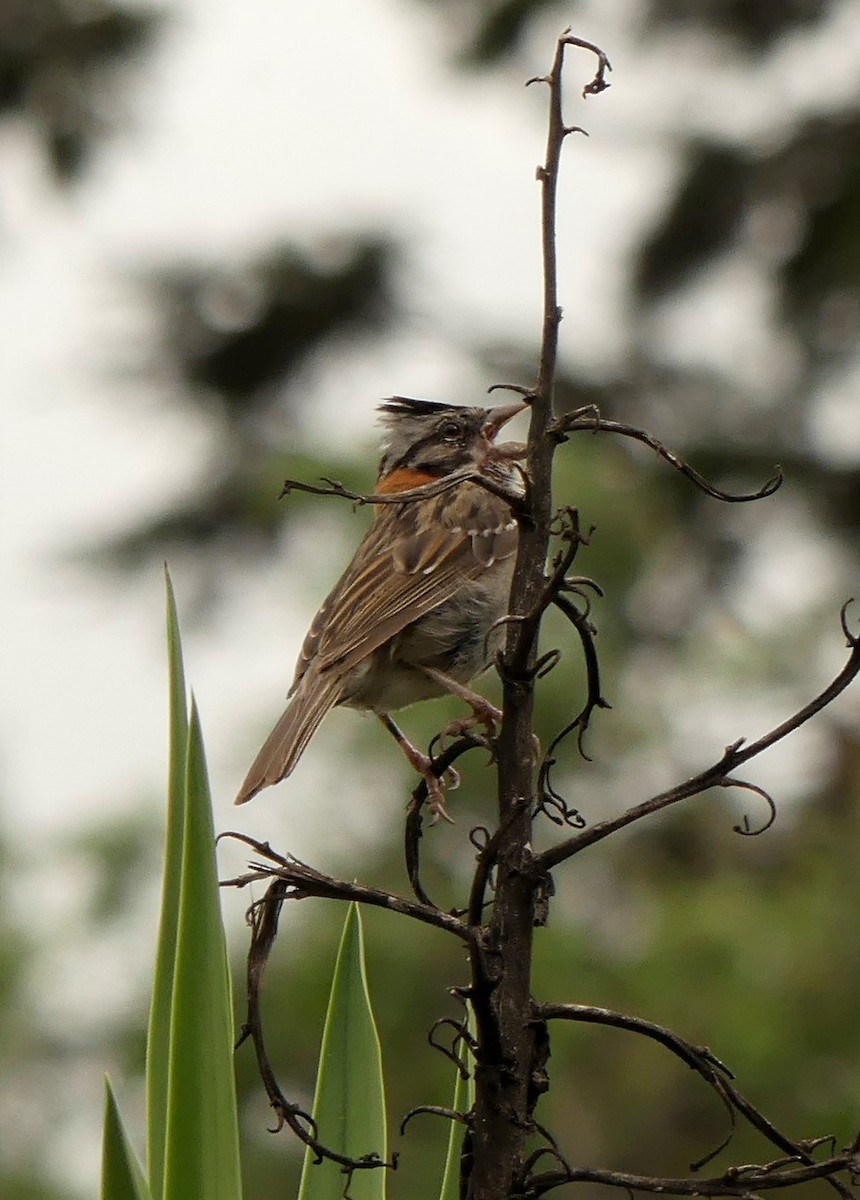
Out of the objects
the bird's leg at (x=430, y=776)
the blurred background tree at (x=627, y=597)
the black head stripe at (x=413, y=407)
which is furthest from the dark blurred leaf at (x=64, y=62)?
the bird's leg at (x=430, y=776)

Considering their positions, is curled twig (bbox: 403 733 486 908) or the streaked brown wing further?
the streaked brown wing

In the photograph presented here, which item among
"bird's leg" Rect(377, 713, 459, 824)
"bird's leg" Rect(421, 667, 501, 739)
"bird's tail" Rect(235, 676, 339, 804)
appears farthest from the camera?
"bird's tail" Rect(235, 676, 339, 804)

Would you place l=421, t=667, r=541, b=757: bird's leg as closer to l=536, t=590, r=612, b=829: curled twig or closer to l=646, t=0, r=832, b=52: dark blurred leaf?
l=536, t=590, r=612, b=829: curled twig

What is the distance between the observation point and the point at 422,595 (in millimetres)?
→ 4270

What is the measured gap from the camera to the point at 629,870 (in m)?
11.9

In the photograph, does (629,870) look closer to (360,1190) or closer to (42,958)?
(42,958)

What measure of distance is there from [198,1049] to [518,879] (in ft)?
1.13

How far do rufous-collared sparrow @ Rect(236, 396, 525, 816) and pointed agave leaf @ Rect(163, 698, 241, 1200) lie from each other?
1608mm

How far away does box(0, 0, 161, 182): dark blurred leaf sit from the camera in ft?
41.8

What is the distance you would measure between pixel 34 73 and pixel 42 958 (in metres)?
6.20

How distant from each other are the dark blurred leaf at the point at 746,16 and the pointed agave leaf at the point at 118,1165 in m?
14.0

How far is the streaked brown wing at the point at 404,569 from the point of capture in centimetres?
402

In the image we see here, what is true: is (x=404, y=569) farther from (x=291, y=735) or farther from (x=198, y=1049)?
(x=198, y=1049)

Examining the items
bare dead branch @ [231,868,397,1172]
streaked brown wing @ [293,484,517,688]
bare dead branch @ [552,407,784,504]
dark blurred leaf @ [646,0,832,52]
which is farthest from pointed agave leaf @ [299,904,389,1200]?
dark blurred leaf @ [646,0,832,52]
